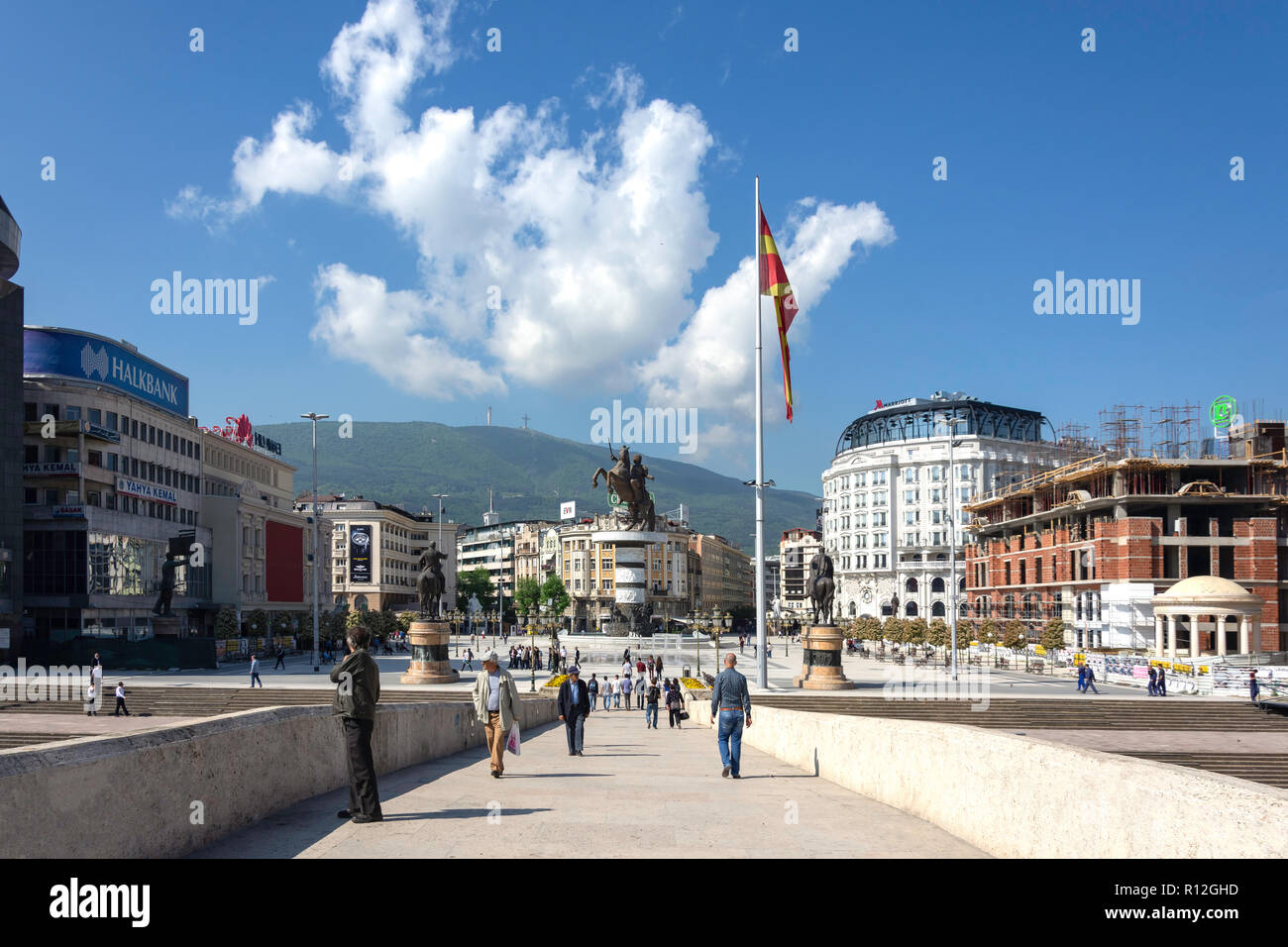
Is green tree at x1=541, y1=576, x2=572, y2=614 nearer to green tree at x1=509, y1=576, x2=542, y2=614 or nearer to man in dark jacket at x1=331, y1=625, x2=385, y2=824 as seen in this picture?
A: green tree at x1=509, y1=576, x2=542, y2=614

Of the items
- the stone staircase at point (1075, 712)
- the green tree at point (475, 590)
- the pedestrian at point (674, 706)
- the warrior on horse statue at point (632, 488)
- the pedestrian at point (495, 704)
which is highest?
the warrior on horse statue at point (632, 488)

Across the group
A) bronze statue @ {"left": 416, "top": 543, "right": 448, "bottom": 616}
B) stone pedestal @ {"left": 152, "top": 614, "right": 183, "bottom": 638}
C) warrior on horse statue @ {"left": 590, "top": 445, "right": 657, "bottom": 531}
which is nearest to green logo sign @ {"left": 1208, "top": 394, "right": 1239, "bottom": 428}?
warrior on horse statue @ {"left": 590, "top": 445, "right": 657, "bottom": 531}

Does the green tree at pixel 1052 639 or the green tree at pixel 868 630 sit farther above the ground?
the green tree at pixel 1052 639

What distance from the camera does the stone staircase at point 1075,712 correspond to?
3066cm

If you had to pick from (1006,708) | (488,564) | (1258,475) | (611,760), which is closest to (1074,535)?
(1258,475)

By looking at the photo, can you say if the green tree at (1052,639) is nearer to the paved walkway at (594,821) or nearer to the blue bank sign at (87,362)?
the paved walkway at (594,821)

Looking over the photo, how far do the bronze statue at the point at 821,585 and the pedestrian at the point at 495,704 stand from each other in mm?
30415

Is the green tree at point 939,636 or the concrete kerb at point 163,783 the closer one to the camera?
the concrete kerb at point 163,783

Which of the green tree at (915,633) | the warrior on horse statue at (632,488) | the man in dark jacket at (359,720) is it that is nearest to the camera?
the man in dark jacket at (359,720)

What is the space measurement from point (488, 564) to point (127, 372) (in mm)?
127923

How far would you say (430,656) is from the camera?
44.9m

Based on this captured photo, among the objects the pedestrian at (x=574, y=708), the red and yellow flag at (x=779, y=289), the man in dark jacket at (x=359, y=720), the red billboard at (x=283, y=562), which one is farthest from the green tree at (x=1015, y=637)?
the red billboard at (x=283, y=562)

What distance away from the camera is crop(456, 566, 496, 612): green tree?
157 m

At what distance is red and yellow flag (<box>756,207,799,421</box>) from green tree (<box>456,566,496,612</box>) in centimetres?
12596
